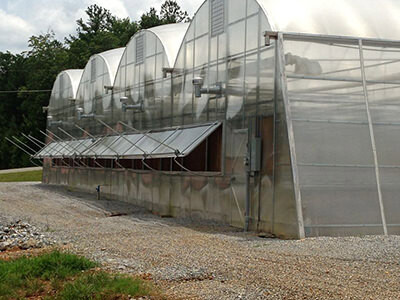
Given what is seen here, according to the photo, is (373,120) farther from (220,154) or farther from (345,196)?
(220,154)

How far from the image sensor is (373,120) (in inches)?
672

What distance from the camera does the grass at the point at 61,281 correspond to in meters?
9.64

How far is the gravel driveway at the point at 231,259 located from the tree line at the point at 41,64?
49338mm

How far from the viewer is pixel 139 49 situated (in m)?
28.4

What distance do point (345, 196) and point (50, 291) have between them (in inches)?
333

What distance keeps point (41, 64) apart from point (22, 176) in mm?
25198

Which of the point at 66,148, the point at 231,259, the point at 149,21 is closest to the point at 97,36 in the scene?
the point at 149,21

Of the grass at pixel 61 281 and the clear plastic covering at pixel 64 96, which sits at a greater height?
the clear plastic covering at pixel 64 96

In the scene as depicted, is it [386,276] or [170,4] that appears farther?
[170,4]

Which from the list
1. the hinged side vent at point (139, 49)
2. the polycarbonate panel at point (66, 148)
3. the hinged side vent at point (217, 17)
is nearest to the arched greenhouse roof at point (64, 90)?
the polycarbonate panel at point (66, 148)

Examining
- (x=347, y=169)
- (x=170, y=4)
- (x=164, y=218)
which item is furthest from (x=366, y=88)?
(x=170, y=4)

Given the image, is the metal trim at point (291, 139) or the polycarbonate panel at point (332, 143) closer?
the metal trim at point (291, 139)

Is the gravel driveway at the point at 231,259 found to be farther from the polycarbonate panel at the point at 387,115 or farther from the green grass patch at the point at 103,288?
the polycarbonate panel at the point at 387,115

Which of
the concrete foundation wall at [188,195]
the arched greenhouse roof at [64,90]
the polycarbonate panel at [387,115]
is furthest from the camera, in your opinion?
the arched greenhouse roof at [64,90]
